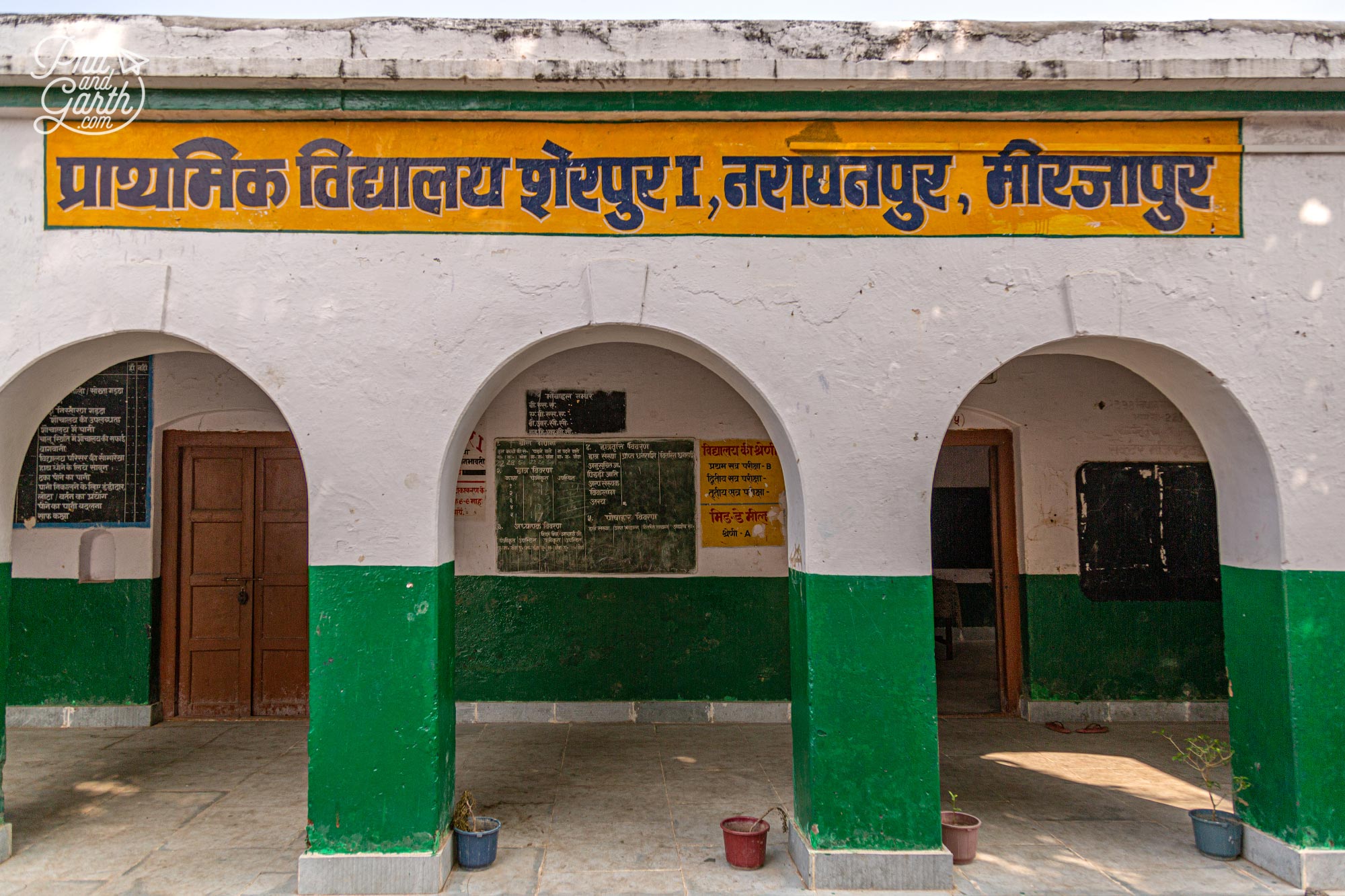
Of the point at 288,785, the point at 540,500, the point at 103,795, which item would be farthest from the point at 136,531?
the point at 540,500

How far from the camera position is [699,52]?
4305 millimetres

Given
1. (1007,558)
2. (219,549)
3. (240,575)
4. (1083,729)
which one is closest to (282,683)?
(240,575)

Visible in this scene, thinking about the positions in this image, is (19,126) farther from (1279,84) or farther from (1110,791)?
(1110,791)

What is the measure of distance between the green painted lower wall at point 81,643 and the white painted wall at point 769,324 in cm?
288

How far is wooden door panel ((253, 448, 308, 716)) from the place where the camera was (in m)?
6.80

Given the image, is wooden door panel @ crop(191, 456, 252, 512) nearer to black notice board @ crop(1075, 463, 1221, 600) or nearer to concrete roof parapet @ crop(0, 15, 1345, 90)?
concrete roof parapet @ crop(0, 15, 1345, 90)

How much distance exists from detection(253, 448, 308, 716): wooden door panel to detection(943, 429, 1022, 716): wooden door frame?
5.20 m

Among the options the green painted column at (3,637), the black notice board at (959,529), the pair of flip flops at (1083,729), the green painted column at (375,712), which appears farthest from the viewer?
the black notice board at (959,529)

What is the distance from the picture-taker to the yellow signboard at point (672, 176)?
167 inches

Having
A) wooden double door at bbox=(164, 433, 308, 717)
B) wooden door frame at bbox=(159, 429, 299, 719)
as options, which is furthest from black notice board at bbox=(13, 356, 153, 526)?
wooden double door at bbox=(164, 433, 308, 717)

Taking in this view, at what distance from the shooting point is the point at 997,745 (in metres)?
6.21

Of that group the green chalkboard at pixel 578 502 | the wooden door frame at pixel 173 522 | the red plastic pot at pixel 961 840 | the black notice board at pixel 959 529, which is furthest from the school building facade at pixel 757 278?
the black notice board at pixel 959 529

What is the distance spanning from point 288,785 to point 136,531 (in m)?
2.65

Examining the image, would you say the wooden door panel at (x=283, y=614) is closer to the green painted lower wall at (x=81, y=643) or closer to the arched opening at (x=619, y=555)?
the green painted lower wall at (x=81, y=643)
